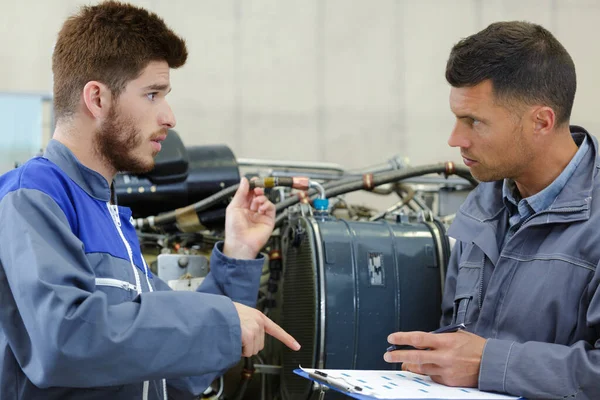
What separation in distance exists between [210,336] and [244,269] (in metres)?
0.62

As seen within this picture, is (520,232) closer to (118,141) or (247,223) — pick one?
(247,223)

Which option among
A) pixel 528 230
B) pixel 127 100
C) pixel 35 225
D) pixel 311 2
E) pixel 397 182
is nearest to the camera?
pixel 35 225

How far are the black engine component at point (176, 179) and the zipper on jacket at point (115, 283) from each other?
39.9 inches

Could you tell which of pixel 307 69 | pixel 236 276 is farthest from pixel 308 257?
pixel 307 69

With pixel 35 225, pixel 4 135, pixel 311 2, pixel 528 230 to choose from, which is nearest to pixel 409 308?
pixel 528 230

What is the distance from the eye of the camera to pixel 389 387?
1.39 meters

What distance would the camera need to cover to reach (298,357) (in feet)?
7.18

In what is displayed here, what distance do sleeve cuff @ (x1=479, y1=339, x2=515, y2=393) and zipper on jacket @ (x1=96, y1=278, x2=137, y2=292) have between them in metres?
0.81

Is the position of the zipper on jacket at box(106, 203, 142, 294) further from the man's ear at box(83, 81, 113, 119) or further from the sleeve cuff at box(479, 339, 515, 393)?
the sleeve cuff at box(479, 339, 515, 393)

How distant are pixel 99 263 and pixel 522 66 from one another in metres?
1.20

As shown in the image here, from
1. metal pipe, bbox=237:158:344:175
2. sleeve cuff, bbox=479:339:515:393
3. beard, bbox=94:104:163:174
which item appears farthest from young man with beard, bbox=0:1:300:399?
metal pipe, bbox=237:158:344:175

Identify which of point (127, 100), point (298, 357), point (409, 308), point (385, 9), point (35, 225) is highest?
point (385, 9)

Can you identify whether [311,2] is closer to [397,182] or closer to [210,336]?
[397,182]

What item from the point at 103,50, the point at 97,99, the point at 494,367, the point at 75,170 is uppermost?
the point at 103,50
